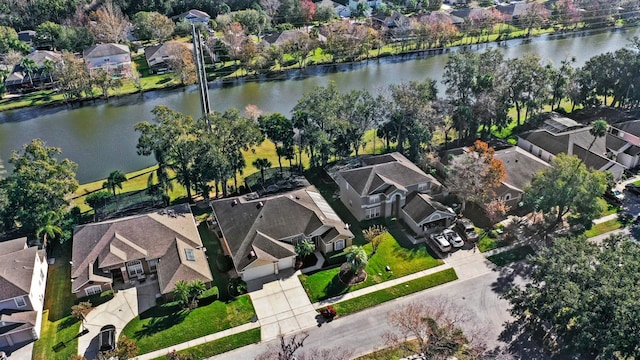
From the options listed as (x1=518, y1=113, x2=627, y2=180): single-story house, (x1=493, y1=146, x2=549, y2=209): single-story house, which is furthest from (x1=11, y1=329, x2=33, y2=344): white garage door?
(x1=518, y1=113, x2=627, y2=180): single-story house

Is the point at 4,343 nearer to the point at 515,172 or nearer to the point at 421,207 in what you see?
the point at 421,207

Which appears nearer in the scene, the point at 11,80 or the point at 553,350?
the point at 553,350

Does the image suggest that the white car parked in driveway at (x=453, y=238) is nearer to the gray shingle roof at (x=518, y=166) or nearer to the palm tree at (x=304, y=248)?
the gray shingle roof at (x=518, y=166)

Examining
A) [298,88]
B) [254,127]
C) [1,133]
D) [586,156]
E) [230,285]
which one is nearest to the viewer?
[230,285]

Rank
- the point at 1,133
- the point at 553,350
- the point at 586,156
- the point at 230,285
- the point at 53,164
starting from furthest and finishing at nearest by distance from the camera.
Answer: the point at 1,133 < the point at 586,156 < the point at 53,164 < the point at 230,285 < the point at 553,350

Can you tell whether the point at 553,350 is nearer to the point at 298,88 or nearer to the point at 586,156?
the point at 586,156

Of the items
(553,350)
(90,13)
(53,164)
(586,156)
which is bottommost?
(553,350)

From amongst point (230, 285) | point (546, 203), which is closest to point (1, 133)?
point (230, 285)
